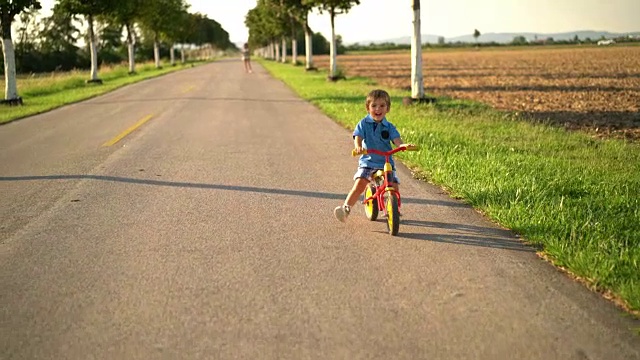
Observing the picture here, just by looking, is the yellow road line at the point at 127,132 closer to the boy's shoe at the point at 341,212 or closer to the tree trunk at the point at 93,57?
the boy's shoe at the point at 341,212

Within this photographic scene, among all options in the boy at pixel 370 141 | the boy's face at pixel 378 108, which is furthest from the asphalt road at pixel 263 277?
the boy's face at pixel 378 108

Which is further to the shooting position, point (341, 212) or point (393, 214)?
point (341, 212)

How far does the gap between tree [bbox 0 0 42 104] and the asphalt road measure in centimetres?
1347

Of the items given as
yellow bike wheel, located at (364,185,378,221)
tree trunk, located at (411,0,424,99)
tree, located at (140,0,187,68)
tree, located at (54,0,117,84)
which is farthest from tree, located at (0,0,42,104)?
tree, located at (140,0,187,68)

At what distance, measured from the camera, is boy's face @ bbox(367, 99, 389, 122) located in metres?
5.10

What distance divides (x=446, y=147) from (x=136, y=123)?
7.61 meters

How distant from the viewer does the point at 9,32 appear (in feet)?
66.9

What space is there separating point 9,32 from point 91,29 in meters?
12.4

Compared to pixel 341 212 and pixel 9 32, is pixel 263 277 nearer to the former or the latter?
pixel 341 212

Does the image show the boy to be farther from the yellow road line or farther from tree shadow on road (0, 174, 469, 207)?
the yellow road line

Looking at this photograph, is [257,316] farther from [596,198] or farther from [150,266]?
[596,198]

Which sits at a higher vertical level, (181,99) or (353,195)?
(181,99)

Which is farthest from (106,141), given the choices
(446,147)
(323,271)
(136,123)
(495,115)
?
(495,115)

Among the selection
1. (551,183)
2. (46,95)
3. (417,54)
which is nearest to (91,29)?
(46,95)
